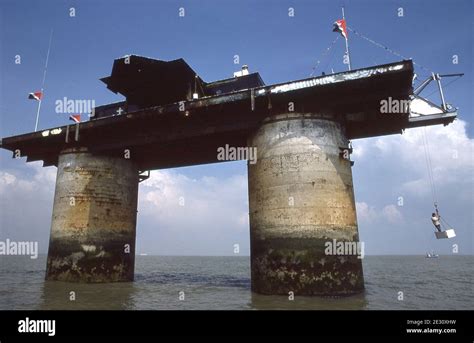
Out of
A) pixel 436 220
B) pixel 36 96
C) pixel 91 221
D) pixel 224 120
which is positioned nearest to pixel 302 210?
pixel 224 120

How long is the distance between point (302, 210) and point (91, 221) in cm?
1256

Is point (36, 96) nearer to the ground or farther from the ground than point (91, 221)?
farther from the ground

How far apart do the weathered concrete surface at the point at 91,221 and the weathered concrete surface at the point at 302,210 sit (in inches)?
365

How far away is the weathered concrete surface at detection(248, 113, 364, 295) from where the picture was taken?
46.6 ft

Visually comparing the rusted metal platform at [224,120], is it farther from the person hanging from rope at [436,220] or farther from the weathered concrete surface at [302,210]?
the person hanging from rope at [436,220]

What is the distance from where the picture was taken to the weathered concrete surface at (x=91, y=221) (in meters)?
19.9

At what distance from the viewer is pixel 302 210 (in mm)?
14555

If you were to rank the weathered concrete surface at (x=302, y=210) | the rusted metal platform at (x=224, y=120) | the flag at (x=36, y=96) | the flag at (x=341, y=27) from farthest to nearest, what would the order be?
the flag at (x=36, y=96) → the flag at (x=341, y=27) → the rusted metal platform at (x=224, y=120) → the weathered concrete surface at (x=302, y=210)

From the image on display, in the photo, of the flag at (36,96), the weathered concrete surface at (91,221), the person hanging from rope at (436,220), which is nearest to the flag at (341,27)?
the person hanging from rope at (436,220)

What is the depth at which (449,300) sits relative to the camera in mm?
16312

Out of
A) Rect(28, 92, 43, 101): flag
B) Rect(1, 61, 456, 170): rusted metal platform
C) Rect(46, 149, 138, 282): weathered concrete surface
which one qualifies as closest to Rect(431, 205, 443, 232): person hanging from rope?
Rect(1, 61, 456, 170): rusted metal platform

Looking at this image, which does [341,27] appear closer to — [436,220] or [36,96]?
[436,220]

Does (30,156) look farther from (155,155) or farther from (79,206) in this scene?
(155,155)

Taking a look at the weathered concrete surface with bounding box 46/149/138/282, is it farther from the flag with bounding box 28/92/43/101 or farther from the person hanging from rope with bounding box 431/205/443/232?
the person hanging from rope with bounding box 431/205/443/232
